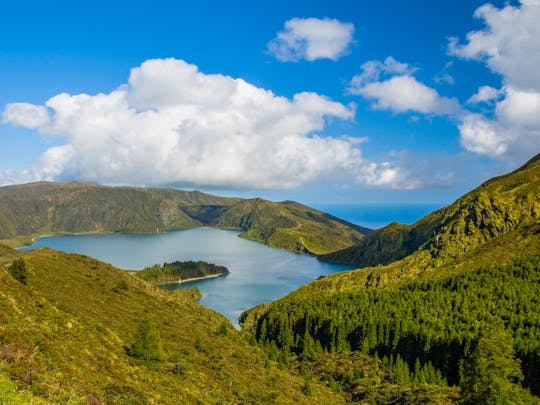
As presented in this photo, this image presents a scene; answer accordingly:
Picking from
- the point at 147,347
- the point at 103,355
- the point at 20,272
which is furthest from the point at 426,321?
the point at 20,272

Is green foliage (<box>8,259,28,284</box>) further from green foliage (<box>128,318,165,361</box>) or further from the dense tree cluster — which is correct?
the dense tree cluster

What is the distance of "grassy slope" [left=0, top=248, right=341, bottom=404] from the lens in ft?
94.3

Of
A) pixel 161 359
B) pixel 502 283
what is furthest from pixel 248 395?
pixel 502 283

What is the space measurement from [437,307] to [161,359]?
129m

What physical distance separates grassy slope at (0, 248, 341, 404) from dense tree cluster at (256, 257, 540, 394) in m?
48.2

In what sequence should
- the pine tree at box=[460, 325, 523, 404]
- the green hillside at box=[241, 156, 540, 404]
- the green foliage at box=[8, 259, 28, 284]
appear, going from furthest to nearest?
1. the green hillside at box=[241, 156, 540, 404]
2. the green foliage at box=[8, 259, 28, 284]
3. the pine tree at box=[460, 325, 523, 404]

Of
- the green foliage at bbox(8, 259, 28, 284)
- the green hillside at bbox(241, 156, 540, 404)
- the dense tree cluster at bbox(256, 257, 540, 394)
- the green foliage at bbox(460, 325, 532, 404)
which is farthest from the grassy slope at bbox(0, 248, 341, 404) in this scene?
the dense tree cluster at bbox(256, 257, 540, 394)

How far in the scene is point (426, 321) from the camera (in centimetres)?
13950

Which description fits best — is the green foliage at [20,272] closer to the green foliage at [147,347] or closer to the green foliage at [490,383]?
the green foliage at [147,347]

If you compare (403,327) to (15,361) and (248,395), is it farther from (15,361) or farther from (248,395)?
(15,361)

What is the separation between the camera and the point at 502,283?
15312cm

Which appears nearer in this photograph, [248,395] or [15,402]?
[15,402]

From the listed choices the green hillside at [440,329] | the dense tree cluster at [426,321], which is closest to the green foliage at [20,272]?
the green hillside at [440,329]

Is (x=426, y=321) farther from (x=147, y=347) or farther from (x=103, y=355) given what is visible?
(x=103, y=355)
